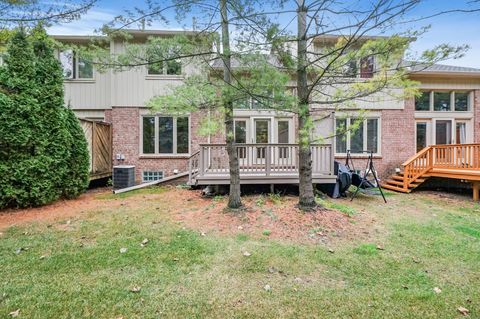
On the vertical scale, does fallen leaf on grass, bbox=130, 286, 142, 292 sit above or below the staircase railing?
below

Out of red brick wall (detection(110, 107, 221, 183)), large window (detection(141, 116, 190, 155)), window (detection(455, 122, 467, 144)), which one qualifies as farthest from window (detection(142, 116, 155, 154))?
window (detection(455, 122, 467, 144))

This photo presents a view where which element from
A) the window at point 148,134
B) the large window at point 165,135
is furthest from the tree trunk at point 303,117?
the window at point 148,134

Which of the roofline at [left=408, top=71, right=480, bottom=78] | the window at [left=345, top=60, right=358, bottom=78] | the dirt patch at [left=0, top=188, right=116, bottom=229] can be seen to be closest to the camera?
the window at [left=345, top=60, right=358, bottom=78]

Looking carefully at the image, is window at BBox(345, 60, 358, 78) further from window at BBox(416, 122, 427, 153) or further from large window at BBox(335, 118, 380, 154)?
window at BBox(416, 122, 427, 153)

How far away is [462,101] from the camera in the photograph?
1107 centimetres

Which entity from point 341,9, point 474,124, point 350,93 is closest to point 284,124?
point 350,93

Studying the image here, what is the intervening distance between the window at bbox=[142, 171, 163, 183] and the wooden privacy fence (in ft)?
4.39

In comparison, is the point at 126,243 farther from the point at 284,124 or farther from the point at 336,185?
the point at 284,124

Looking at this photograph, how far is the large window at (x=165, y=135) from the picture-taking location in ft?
34.0

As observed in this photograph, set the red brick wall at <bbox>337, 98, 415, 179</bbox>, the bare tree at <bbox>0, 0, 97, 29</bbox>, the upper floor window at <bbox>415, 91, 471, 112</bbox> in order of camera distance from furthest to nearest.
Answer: the upper floor window at <bbox>415, 91, 471, 112</bbox>, the red brick wall at <bbox>337, 98, 415, 179</bbox>, the bare tree at <bbox>0, 0, 97, 29</bbox>

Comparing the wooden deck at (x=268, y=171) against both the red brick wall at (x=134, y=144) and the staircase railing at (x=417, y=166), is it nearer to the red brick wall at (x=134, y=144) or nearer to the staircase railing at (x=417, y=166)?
the red brick wall at (x=134, y=144)

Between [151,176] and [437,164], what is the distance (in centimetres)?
1071

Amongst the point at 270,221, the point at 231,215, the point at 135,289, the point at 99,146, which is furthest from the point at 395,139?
the point at 99,146

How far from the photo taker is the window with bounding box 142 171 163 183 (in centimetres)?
1034
